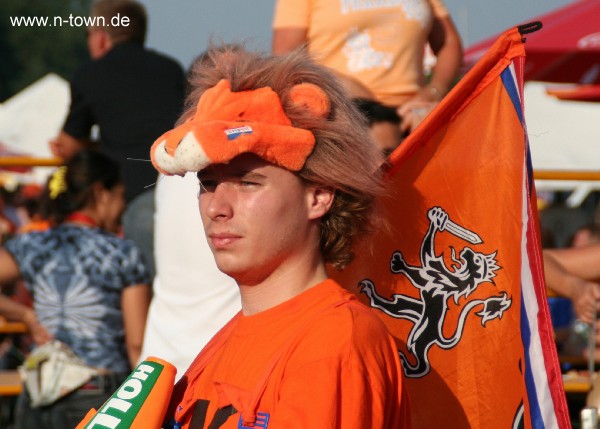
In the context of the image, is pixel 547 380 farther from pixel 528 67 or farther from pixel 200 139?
pixel 528 67

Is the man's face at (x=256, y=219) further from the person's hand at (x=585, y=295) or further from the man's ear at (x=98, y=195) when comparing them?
the man's ear at (x=98, y=195)

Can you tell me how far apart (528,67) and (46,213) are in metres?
4.44

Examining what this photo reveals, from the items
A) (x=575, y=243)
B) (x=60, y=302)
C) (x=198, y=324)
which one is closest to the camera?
(x=198, y=324)

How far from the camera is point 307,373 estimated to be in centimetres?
213

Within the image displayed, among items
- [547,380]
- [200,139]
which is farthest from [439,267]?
[200,139]

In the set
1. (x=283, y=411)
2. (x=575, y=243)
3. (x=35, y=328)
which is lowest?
(x=575, y=243)

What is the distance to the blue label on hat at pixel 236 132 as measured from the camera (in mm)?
2307

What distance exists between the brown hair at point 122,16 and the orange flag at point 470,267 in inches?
114

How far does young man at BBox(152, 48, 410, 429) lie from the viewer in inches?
86.1

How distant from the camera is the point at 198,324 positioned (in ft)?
11.4

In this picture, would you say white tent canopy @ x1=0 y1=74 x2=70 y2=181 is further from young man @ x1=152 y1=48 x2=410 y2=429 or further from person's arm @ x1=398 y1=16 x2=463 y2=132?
young man @ x1=152 y1=48 x2=410 y2=429

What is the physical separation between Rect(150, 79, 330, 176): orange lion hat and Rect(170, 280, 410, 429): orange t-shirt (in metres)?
0.31

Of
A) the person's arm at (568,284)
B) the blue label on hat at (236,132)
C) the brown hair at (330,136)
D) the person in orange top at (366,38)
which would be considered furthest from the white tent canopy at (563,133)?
the blue label on hat at (236,132)

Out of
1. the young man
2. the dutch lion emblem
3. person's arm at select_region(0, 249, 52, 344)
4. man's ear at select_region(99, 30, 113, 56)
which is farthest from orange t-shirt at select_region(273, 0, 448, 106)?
the young man
